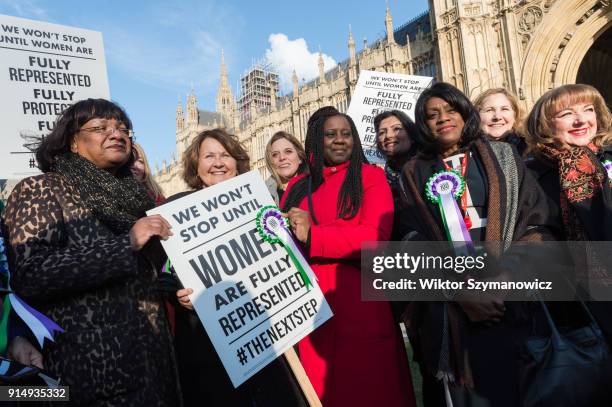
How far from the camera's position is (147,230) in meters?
2.12

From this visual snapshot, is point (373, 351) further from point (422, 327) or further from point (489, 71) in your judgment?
point (489, 71)

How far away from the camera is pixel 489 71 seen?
1659 cm

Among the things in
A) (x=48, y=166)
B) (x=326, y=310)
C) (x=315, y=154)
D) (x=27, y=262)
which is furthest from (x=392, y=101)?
(x=27, y=262)

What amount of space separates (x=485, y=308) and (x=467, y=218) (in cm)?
51

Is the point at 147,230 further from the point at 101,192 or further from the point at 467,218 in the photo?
the point at 467,218

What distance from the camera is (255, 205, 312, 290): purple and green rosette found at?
8.23 ft

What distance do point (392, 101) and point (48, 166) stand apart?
4911 millimetres

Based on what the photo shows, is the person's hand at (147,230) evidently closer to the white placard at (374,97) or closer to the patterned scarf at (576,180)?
the patterned scarf at (576,180)

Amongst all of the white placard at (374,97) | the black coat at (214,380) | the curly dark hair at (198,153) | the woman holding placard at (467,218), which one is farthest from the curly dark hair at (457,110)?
the white placard at (374,97)

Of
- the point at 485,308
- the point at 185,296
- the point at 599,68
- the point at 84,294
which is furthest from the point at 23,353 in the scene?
the point at 599,68

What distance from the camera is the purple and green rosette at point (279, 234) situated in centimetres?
251

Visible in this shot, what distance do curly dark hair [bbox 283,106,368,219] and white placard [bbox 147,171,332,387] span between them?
448 mm

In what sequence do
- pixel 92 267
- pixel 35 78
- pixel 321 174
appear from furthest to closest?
pixel 35 78
pixel 321 174
pixel 92 267

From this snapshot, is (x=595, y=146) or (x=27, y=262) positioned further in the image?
(x=595, y=146)
